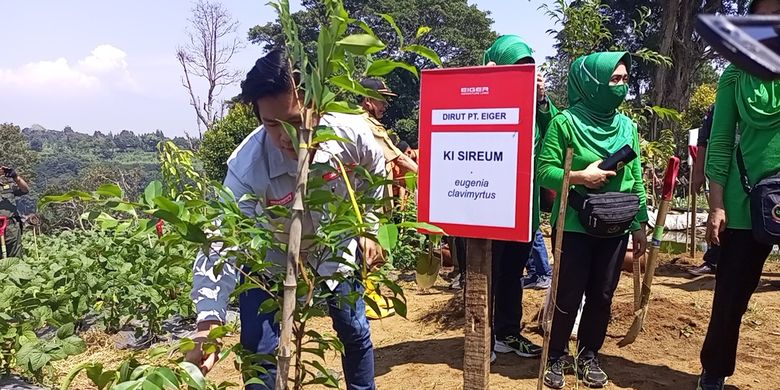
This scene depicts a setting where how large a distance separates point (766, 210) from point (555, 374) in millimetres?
1102

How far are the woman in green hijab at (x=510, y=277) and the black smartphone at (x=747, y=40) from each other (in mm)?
2459

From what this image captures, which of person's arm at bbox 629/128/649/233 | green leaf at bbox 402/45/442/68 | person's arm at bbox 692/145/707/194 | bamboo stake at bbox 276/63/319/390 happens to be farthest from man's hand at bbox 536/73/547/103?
bamboo stake at bbox 276/63/319/390

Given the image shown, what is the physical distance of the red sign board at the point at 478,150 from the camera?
1.67 metres

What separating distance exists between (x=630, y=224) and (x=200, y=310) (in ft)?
6.13

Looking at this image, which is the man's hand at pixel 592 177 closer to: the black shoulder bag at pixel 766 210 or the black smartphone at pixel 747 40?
the black shoulder bag at pixel 766 210

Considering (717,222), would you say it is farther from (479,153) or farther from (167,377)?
(167,377)

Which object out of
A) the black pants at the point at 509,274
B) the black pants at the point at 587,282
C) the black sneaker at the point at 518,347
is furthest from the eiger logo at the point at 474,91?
the black sneaker at the point at 518,347

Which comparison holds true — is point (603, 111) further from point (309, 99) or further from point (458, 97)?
point (309, 99)

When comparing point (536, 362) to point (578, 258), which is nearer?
point (578, 258)

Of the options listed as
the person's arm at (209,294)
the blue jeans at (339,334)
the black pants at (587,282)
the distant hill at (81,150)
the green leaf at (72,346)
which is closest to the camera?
the person's arm at (209,294)

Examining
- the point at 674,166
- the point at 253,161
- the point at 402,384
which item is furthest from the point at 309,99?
the point at 402,384

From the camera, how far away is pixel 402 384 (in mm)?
3119

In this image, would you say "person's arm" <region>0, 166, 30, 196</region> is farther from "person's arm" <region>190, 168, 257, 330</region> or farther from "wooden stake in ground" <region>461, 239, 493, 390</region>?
"wooden stake in ground" <region>461, 239, 493, 390</region>

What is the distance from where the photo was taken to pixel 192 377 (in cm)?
102
